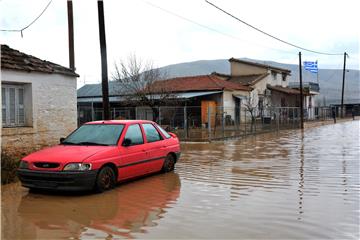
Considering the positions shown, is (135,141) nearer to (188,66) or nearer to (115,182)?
(115,182)

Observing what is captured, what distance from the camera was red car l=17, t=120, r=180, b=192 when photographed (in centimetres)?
816

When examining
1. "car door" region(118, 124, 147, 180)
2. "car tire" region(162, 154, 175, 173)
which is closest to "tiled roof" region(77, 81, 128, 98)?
"car tire" region(162, 154, 175, 173)

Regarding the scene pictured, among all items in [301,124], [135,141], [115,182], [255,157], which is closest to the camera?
[115,182]

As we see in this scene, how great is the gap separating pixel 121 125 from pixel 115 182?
148cm

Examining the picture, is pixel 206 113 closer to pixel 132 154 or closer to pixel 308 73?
pixel 132 154

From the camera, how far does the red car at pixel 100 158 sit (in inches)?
321

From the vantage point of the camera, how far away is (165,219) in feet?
→ 21.7

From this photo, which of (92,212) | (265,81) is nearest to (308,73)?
(265,81)

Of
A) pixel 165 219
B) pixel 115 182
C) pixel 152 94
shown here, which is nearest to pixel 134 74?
pixel 152 94

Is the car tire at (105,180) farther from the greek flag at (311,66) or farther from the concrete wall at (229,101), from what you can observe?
the greek flag at (311,66)

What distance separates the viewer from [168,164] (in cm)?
1127

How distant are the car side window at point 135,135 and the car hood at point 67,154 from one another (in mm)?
864

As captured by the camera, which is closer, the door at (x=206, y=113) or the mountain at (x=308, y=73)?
the door at (x=206, y=113)

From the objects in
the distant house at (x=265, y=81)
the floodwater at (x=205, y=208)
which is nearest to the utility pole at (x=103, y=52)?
the floodwater at (x=205, y=208)
